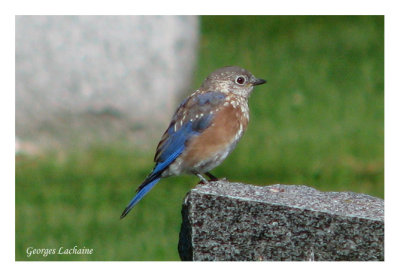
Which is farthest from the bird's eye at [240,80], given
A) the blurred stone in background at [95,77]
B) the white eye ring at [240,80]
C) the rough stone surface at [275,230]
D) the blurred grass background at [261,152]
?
the blurred stone in background at [95,77]

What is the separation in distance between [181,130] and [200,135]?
17 centimetres

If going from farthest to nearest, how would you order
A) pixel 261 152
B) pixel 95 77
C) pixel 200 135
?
pixel 261 152 → pixel 95 77 → pixel 200 135

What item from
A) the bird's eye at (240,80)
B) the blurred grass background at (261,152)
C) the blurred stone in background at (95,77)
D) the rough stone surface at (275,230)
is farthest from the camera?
the blurred stone in background at (95,77)

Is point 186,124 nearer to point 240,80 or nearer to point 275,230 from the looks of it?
point 240,80

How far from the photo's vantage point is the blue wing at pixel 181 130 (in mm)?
8062

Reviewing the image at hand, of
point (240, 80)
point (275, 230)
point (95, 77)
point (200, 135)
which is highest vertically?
point (95, 77)

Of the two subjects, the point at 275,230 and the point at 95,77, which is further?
the point at 95,77

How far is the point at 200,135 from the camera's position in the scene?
26.6 ft

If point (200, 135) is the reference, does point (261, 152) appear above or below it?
below

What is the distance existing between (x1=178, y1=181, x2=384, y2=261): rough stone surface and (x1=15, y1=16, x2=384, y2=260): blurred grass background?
408 centimetres

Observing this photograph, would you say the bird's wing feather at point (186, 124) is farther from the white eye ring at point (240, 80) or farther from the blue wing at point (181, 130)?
the white eye ring at point (240, 80)

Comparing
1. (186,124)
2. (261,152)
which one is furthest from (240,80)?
(261,152)

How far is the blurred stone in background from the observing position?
49.1 feet

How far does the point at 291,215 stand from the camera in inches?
256
